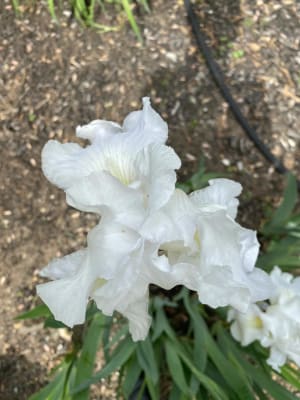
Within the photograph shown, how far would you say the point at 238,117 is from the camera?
1.83m

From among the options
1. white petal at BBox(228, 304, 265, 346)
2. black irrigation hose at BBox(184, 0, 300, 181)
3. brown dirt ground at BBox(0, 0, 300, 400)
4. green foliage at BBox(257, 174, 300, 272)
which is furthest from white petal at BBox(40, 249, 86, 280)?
black irrigation hose at BBox(184, 0, 300, 181)

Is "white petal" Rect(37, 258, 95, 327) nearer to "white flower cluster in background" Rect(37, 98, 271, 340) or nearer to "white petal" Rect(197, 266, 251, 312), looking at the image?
"white flower cluster in background" Rect(37, 98, 271, 340)

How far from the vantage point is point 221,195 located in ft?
2.14

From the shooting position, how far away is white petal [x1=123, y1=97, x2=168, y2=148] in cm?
65

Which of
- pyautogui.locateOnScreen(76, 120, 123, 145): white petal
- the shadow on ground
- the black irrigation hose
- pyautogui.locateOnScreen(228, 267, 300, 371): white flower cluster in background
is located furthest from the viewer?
the black irrigation hose

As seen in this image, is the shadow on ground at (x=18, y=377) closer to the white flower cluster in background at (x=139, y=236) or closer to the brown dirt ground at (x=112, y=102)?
the brown dirt ground at (x=112, y=102)

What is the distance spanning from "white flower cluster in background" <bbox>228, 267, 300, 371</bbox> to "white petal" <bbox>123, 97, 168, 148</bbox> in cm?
42

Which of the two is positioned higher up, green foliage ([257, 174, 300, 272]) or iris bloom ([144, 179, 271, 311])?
iris bloom ([144, 179, 271, 311])

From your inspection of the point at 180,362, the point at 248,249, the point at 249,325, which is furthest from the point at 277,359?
the point at 248,249

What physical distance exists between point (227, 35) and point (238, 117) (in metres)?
0.35

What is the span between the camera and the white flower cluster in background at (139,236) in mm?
584

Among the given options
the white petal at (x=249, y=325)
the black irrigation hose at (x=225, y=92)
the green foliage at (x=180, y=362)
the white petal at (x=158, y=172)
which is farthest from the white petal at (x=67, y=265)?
the black irrigation hose at (x=225, y=92)

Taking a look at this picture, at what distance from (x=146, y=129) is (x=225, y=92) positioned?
1.26 metres

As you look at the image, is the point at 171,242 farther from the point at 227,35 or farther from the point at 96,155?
the point at 227,35
